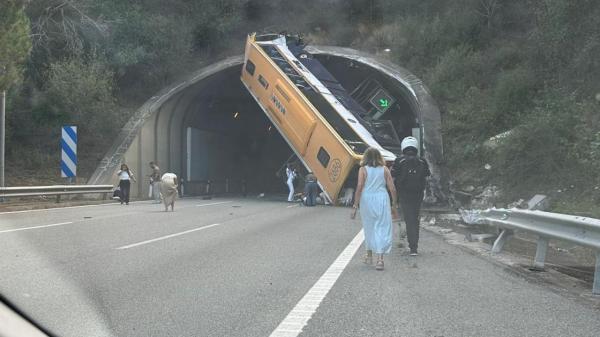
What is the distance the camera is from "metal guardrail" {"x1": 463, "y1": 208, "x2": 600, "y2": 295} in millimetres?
6551

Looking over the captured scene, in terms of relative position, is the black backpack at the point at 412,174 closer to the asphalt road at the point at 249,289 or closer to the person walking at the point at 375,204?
the person walking at the point at 375,204

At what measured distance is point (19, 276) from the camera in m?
6.90

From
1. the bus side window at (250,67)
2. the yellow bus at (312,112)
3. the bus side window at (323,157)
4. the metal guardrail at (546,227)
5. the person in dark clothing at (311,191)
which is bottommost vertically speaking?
the person in dark clothing at (311,191)

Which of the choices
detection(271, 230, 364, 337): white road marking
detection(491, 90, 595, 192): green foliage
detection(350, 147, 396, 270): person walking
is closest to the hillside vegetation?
detection(491, 90, 595, 192): green foliage

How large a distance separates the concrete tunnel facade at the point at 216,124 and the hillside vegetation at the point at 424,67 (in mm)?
1141

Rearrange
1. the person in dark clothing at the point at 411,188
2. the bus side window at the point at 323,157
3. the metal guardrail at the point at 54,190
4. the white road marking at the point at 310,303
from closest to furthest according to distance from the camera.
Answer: the white road marking at the point at 310,303
the person in dark clothing at the point at 411,188
the metal guardrail at the point at 54,190
the bus side window at the point at 323,157

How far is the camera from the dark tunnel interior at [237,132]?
28.6 meters

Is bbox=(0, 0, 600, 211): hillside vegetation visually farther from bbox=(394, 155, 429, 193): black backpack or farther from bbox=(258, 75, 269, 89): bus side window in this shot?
bbox=(258, 75, 269, 89): bus side window

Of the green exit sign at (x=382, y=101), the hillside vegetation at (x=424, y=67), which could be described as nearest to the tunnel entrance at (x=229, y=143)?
the hillside vegetation at (x=424, y=67)

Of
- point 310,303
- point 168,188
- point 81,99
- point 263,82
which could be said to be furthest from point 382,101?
point 310,303

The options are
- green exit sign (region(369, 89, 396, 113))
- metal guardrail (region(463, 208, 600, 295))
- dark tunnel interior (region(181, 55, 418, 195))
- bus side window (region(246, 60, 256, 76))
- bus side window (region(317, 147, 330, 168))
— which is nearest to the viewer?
metal guardrail (region(463, 208, 600, 295))

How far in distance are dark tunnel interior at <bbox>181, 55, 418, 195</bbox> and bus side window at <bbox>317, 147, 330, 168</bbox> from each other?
16.8ft

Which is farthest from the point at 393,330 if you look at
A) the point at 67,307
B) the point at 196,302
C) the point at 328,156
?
the point at 328,156

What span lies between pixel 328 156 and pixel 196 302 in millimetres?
14253
